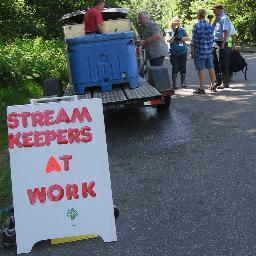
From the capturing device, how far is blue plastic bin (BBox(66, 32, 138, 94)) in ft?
27.9

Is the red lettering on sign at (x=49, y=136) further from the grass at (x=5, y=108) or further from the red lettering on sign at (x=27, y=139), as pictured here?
the grass at (x=5, y=108)

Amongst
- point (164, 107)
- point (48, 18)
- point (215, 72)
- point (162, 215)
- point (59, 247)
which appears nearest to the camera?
point (59, 247)

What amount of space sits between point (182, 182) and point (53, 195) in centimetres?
192

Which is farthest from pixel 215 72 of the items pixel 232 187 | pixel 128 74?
pixel 232 187

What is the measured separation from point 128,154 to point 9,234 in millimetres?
2995

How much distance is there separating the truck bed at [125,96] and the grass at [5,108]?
1302mm

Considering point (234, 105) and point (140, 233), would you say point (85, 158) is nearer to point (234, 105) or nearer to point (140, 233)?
point (140, 233)

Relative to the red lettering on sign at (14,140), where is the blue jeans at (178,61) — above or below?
below

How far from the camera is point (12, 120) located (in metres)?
4.15

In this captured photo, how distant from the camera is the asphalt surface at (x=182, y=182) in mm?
4227

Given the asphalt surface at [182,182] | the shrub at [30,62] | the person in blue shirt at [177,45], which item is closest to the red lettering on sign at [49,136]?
the asphalt surface at [182,182]

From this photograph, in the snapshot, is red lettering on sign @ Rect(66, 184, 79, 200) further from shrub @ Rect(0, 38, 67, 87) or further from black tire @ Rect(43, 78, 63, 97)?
shrub @ Rect(0, 38, 67, 87)

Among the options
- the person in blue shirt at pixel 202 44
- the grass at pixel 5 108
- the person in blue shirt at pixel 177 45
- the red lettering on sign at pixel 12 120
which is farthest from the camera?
the person in blue shirt at pixel 177 45

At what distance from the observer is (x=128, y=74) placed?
8773 millimetres
